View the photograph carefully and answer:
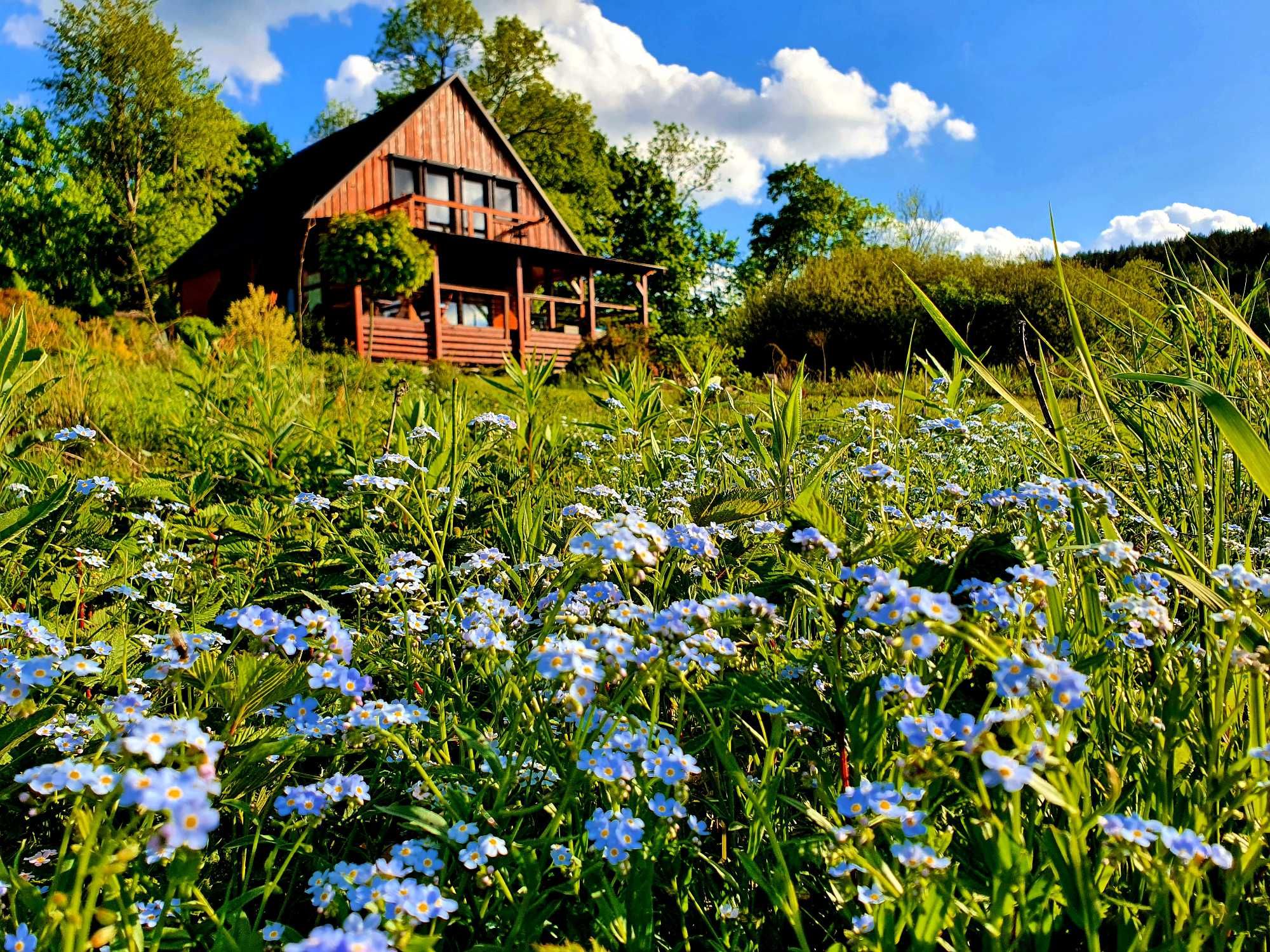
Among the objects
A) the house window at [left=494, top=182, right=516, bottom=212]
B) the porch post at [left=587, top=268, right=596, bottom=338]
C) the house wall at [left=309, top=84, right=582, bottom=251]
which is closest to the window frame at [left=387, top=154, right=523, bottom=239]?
the house window at [left=494, top=182, right=516, bottom=212]

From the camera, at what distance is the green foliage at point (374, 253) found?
54.0ft

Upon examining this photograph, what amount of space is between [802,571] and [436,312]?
17.8 meters

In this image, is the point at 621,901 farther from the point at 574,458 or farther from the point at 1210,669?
the point at 574,458

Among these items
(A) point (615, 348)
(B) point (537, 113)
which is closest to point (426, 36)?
(B) point (537, 113)

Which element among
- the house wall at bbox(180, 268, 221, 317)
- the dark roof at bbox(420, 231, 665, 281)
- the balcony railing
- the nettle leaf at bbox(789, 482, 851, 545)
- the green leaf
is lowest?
the nettle leaf at bbox(789, 482, 851, 545)

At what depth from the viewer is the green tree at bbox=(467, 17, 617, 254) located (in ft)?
91.0

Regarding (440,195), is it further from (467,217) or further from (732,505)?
(732,505)

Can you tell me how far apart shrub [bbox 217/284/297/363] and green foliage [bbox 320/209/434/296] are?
392 inches

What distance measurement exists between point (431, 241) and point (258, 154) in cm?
2002

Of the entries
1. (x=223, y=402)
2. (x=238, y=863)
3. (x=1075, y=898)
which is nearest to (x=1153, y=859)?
(x=1075, y=898)

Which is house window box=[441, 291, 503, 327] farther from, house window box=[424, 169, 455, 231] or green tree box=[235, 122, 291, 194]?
green tree box=[235, 122, 291, 194]

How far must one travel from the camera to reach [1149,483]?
2.48 meters

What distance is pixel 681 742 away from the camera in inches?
54.8

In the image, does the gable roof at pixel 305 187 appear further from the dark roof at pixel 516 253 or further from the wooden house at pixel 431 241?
the dark roof at pixel 516 253
